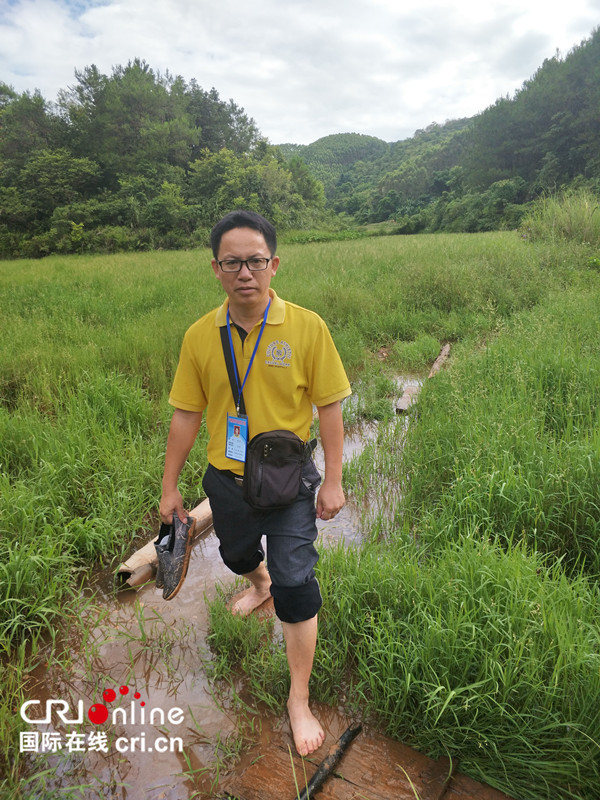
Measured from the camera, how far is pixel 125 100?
40.7 metres

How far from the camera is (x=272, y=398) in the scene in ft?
5.32

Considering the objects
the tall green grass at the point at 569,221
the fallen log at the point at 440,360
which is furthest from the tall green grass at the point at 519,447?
the tall green grass at the point at 569,221

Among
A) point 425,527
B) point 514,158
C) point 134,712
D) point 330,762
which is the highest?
point 514,158

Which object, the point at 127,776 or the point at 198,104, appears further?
the point at 198,104

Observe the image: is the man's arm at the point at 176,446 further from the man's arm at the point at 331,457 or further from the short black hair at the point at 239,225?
the short black hair at the point at 239,225

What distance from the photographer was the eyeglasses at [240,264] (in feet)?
4.96

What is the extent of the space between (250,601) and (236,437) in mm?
1140

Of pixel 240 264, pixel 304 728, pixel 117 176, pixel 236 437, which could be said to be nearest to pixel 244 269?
pixel 240 264

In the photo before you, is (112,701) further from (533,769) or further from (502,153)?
(502,153)

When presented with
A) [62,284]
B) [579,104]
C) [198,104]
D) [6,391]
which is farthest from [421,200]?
[6,391]

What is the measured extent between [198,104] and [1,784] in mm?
57934

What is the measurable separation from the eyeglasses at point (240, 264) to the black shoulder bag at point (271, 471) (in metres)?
0.56

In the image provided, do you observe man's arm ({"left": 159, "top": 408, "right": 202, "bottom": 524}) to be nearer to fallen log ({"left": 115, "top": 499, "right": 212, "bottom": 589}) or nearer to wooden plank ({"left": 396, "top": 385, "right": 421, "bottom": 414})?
fallen log ({"left": 115, "top": 499, "right": 212, "bottom": 589})

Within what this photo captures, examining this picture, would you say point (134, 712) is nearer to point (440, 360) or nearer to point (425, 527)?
point (425, 527)
